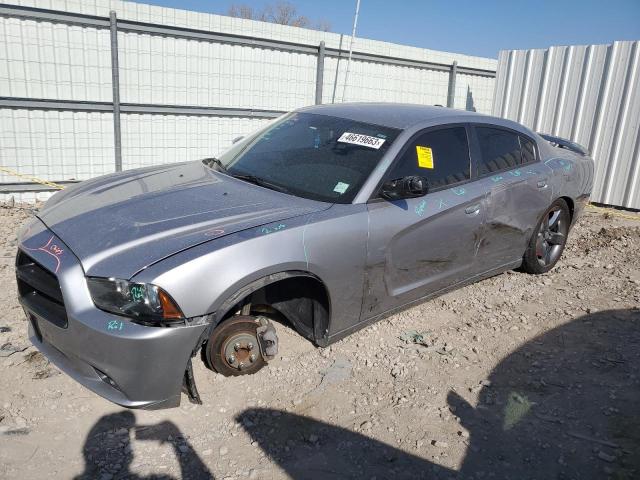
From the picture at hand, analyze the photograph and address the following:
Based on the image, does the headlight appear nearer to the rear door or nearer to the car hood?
the car hood

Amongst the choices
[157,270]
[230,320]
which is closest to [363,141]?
[230,320]

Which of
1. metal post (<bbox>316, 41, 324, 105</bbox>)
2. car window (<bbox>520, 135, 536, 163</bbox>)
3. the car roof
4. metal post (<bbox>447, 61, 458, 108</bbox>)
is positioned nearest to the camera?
the car roof

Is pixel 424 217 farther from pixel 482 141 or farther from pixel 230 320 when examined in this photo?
pixel 230 320

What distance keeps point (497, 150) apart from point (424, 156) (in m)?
1.02

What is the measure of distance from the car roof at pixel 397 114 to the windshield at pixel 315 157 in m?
0.10

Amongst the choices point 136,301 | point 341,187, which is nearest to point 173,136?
point 341,187

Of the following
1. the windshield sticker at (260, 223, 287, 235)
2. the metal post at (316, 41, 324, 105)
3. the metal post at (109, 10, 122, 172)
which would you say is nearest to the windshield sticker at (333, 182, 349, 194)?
the windshield sticker at (260, 223, 287, 235)

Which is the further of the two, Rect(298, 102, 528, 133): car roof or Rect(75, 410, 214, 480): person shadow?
Rect(298, 102, 528, 133): car roof

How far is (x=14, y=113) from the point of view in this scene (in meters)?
7.13

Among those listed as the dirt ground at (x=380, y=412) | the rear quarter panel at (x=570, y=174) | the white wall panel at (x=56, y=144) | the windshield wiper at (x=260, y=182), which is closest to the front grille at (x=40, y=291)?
the dirt ground at (x=380, y=412)

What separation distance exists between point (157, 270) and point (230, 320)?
69 cm

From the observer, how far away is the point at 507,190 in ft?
14.9

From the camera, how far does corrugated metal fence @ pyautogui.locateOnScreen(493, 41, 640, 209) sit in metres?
8.09

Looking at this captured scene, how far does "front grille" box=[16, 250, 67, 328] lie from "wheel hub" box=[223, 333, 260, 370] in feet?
3.05
